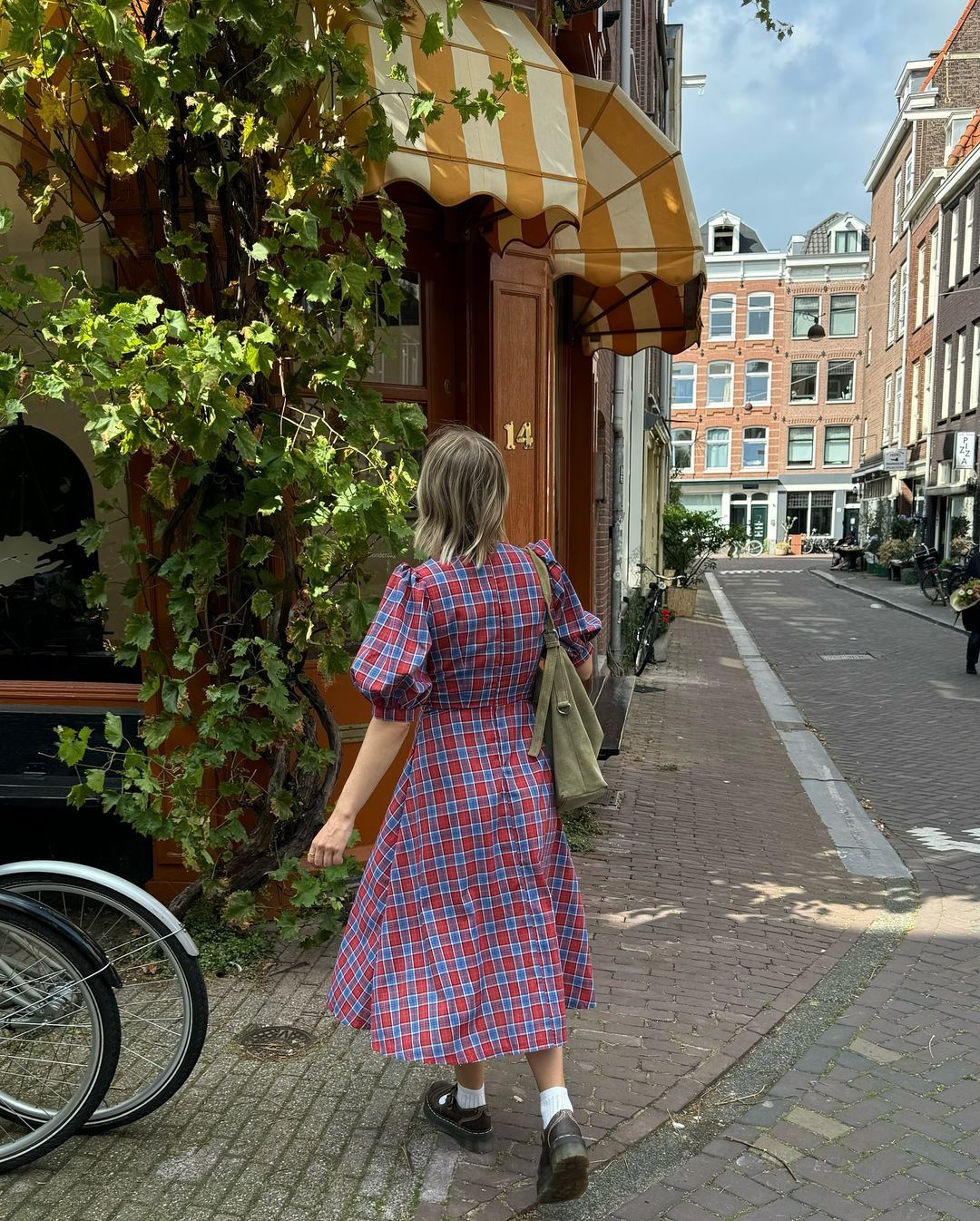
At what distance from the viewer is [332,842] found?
243 cm

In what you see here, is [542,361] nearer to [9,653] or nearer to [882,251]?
[9,653]

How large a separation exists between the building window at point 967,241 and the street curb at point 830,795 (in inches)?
809

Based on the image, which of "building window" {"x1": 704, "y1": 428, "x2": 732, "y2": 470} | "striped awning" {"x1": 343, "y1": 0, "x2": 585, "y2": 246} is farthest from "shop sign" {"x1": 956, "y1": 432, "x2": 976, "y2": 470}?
"building window" {"x1": 704, "y1": 428, "x2": 732, "y2": 470}

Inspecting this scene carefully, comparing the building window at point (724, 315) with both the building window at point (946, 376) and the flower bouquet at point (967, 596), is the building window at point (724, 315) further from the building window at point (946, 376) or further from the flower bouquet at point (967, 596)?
the flower bouquet at point (967, 596)

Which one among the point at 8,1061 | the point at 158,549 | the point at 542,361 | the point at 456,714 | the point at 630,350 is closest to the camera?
the point at 456,714

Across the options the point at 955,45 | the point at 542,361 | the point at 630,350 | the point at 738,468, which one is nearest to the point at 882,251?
the point at 955,45

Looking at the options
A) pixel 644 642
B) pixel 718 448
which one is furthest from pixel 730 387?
pixel 644 642

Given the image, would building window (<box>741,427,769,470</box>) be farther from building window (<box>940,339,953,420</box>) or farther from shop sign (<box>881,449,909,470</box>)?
building window (<box>940,339,953,420</box>)

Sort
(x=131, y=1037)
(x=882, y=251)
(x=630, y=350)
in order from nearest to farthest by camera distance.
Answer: (x=131, y=1037) → (x=630, y=350) → (x=882, y=251)

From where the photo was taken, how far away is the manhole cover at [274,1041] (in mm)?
3248

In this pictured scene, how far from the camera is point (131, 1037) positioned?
298 cm

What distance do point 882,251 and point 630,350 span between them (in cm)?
3970

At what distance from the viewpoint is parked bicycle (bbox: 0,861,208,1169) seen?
2.69 metres

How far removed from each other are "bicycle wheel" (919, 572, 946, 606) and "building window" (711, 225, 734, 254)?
105ft
